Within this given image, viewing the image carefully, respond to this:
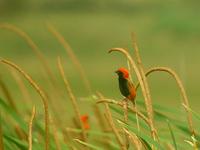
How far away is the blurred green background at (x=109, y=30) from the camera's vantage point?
5.57 m

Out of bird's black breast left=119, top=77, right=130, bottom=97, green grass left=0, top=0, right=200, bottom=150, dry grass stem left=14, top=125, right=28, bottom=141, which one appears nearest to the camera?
bird's black breast left=119, top=77, right=130, bottom=97

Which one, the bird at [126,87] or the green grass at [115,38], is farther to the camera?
the green grass at [115,38]

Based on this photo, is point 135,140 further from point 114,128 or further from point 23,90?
point 23,90

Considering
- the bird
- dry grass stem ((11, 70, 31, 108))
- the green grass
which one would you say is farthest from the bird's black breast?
the green grass

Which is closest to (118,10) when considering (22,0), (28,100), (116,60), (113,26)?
(113,26)

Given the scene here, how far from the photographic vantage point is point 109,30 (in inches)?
258

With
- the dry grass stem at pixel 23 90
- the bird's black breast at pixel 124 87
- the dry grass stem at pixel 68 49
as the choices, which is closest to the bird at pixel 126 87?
the bird's black breast at pixel 124 87

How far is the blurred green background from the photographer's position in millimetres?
5570

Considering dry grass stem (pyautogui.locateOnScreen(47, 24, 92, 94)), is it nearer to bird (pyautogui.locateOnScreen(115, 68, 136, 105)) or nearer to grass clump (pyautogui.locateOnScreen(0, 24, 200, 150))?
grass clump (pyautogui.locateOnScreen(0, 24, 200, 150))

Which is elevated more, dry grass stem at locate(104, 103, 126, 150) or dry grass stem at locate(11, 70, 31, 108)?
dry grass stem at locate(11, 70, 31, 108)

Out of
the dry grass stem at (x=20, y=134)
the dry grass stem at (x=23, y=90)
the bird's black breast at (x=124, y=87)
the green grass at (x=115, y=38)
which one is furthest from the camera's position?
the green grass at (x=115, y=38)

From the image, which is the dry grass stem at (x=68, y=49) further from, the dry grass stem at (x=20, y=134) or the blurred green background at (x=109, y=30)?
the blurred green background at (x=109, y=30)

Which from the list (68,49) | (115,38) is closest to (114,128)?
(68,49)

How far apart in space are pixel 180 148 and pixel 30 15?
608 centimetres
